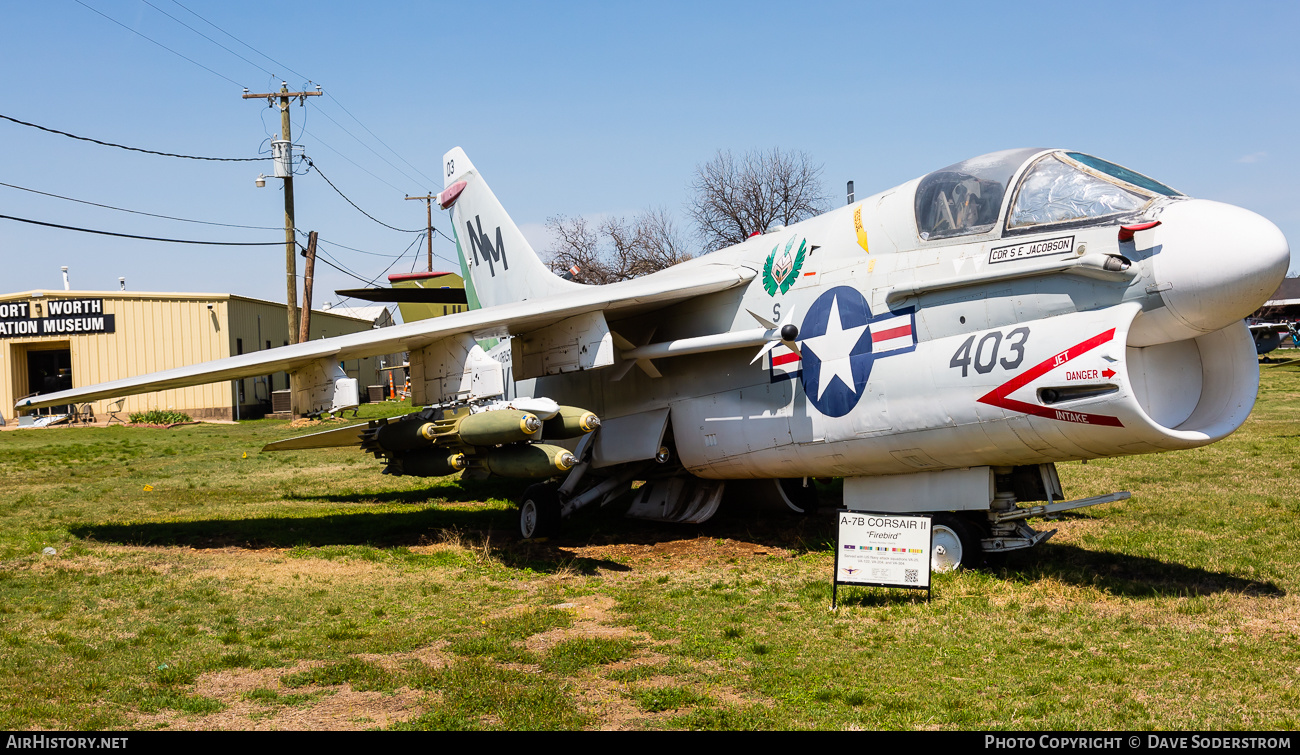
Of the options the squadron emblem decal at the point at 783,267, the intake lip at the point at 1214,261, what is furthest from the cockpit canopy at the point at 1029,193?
the squadron emblem decal at the point at 783,267

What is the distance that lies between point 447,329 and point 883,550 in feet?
18.1

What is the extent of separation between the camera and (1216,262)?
703cm

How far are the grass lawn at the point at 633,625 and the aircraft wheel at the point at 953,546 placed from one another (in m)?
0.22

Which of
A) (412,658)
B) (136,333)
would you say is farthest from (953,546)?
(136,333)

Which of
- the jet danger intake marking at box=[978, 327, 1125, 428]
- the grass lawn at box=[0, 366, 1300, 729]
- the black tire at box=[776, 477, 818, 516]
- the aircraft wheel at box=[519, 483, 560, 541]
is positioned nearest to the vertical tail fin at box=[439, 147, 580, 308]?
the aircraft wheel at box=[519, 483, 560, 541]

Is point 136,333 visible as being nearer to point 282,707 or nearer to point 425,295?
point 425,295

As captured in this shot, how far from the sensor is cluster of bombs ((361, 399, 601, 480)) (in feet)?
31.1

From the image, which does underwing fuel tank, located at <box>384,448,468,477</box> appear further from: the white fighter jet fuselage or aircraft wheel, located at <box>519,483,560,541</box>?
the white fighter jet fuselage

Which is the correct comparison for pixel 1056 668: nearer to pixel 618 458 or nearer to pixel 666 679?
pixel 666 679

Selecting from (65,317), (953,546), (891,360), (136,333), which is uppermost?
(65,317)

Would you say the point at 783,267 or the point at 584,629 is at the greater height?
the point at 783,267

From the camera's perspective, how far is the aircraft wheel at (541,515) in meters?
11.7

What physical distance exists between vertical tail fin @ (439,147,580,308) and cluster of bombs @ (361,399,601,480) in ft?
12.2

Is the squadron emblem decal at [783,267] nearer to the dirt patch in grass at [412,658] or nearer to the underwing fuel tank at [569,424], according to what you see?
the underwing fuel tank at [569,424]
